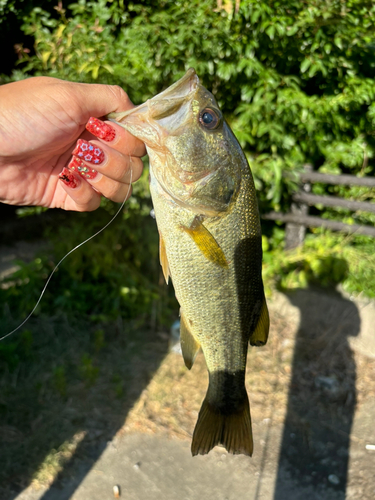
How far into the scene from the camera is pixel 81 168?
75.1 inches

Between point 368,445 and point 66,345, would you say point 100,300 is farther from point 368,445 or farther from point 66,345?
point 368,445

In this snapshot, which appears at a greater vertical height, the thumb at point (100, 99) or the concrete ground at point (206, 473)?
the thumb at point (100, 99)

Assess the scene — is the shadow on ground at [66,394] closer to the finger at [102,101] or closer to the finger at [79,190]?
the finger at [79,190]

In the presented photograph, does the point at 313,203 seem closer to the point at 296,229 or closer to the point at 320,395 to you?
the point at 296,229

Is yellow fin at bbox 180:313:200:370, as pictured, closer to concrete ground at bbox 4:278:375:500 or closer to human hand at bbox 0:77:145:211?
human hand at bbox 0:77:145:211

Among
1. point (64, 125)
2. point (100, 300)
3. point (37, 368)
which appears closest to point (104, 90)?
point (64, 125)

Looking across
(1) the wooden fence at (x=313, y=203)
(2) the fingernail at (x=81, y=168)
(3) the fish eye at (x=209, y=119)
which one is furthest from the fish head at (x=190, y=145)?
(1) the wooden fence at (x=313, y=203)

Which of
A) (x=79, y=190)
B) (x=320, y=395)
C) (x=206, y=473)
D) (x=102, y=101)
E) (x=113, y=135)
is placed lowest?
(x=320, y=395)

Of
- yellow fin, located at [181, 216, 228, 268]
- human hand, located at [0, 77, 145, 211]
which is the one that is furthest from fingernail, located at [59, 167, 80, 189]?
yellow fin, located at [181, 216, 228, 268]

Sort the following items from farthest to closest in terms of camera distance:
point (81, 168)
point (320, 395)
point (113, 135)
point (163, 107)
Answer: point (320, 395) < point (81, 168) < point (113, 135) < point (163, 107)

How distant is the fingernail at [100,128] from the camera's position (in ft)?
5.82

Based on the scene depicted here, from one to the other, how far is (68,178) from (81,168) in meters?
0.08

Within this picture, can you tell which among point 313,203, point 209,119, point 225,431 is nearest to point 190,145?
point 209,119

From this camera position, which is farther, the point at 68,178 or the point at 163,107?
the point at 68,178
